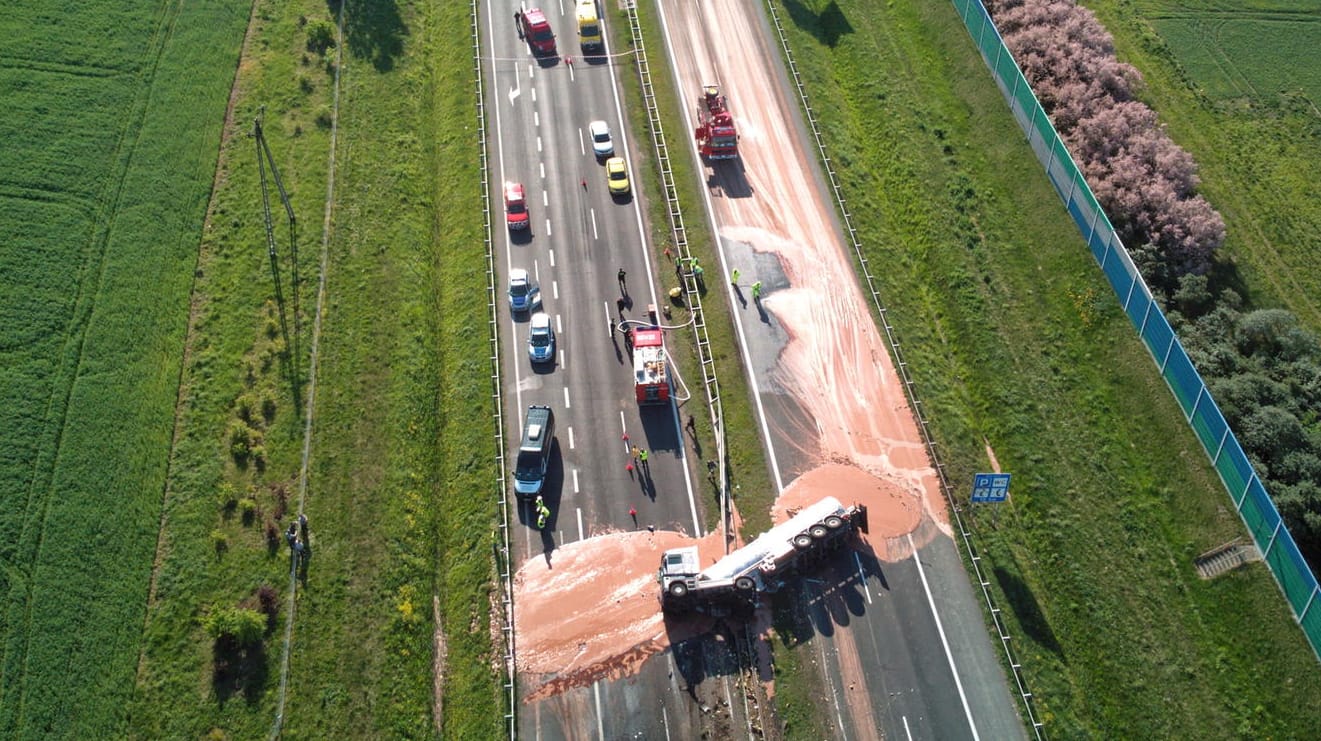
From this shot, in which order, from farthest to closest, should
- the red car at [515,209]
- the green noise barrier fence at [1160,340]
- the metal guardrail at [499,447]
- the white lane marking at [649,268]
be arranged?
1. the red car at [515,209]
2. the white lane marking at [649,268]
3. the green noise barrier fence at [1160,340]
4. the metal guardrail at [499,447]

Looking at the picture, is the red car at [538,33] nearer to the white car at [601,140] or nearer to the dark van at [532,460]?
the white car at [601,140]

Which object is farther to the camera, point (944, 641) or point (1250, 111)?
point (1250, 111)

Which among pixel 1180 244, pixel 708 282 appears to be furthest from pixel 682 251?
pixel 1180 244

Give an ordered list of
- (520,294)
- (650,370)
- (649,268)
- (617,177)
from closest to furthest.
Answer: (650,370) < (520,294) < (649,268) < (617,177)

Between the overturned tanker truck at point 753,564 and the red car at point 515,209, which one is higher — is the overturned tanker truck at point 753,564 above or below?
below

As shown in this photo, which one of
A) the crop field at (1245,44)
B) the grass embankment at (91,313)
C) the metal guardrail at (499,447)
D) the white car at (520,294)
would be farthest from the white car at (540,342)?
the crop field at (1245,44)

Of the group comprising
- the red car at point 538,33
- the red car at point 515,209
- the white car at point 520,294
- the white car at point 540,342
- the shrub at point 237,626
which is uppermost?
the red car at point 538,33

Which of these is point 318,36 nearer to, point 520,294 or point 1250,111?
point 520,294
